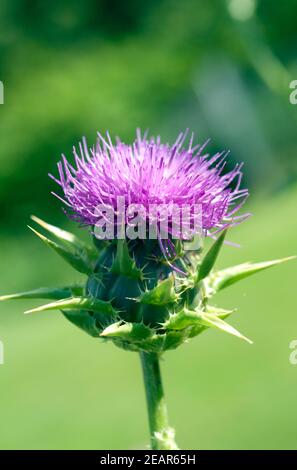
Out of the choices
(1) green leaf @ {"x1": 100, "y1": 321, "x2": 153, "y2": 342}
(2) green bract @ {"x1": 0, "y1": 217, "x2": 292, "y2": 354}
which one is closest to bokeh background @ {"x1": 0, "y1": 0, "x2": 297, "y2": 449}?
(2) green bract @ {"x1": 0, "y1": 217, "x2": 292, "y2": 354}

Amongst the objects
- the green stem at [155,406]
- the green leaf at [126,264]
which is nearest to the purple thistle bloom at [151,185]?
the green leaf at [126,264]

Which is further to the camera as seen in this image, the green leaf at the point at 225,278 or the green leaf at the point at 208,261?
the green leaf at the point at 225,278

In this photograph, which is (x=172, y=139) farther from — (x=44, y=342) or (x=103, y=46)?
(x=44, y=342)

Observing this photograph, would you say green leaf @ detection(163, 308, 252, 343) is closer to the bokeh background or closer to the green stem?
the green stem

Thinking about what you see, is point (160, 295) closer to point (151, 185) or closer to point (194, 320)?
point (194, 320)

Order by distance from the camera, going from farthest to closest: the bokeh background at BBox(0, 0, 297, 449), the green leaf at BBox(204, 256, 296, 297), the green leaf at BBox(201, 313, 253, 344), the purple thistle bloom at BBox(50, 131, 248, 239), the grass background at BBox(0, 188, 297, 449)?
the bokeh background at BBox(0, 0, 297, 449) < the grass background at BBox(0, 188, 297, 449) < the green leaf at BBox(204, 256, 296, 297) < the purple thistle bloom at BBox(50, 131, 248, 239) < the green leaf at BBox(201, 313, 253, 344)

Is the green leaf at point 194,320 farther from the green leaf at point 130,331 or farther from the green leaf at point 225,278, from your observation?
the green leaf at point 225,278
